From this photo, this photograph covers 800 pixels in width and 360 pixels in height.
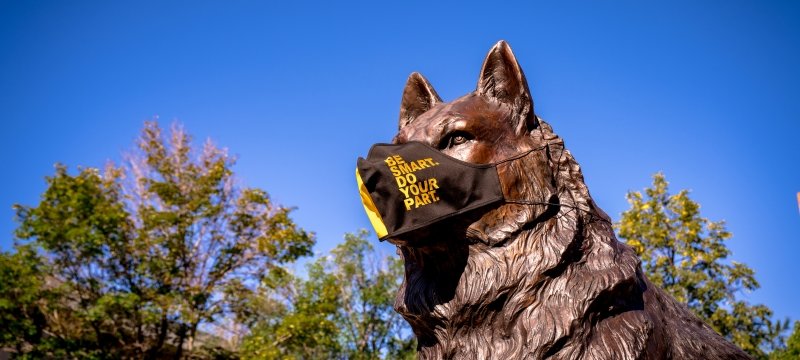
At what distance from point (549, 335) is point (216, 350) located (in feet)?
54.4

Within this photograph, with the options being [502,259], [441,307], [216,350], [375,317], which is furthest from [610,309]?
[375,317]

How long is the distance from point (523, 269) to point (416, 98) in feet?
4.97

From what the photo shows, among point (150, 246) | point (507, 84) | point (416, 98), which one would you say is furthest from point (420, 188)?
point (150, 246)

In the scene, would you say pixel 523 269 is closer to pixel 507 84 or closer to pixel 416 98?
pixel 507 84

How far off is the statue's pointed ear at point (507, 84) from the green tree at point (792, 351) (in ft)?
48.8

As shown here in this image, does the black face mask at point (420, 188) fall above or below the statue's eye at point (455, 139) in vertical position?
below

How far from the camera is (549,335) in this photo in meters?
3.02

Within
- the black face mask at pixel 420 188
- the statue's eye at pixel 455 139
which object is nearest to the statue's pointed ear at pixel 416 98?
the statue's eye at pixel 455 139

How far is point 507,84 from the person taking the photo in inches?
147

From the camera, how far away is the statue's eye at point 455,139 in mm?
3521

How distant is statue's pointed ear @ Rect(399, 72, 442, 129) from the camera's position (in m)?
4.18

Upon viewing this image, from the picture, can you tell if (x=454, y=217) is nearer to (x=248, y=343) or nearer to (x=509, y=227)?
(x=509, y=227)

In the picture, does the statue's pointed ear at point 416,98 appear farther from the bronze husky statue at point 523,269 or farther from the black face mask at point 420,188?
the black face mask at point 420,188

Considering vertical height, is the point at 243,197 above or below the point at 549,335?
above
